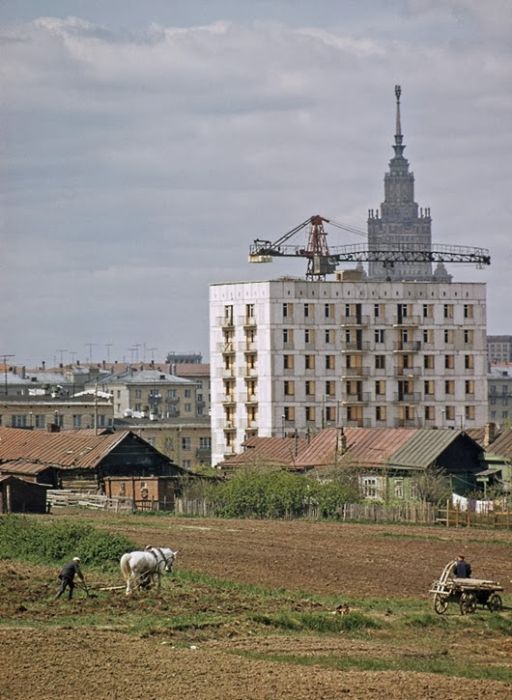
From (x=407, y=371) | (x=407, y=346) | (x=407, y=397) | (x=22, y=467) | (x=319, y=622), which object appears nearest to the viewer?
(x=319, y=622)

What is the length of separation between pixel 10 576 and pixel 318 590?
8836mm

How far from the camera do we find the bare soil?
37.4 metres

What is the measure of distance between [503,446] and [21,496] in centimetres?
2782

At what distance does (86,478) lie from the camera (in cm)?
10406

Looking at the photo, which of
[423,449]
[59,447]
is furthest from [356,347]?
[423,449]

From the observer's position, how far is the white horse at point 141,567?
50625 millimetres

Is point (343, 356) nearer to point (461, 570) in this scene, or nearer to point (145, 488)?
point (145, 488)

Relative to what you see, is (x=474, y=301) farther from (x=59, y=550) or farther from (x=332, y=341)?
(x=59, y=550)

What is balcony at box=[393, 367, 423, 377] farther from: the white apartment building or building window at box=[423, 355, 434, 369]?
building window at box=[423, 355, 434, 369]

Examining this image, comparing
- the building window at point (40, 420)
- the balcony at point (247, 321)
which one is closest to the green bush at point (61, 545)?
the balcony at point (247, 321)

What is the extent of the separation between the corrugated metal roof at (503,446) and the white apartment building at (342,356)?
91.4 ft

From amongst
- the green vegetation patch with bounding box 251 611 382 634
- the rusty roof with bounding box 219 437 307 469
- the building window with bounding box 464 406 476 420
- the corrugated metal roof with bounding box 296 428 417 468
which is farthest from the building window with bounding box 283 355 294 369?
the green vegetation patch with bounding box 251 611 382 634

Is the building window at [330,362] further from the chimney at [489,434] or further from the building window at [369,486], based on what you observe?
the building window at [369,486]

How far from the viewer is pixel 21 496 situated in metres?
93.5
